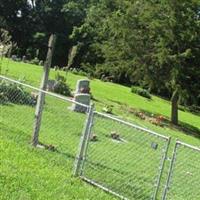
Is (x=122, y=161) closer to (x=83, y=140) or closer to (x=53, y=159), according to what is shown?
(x=53, y=159)

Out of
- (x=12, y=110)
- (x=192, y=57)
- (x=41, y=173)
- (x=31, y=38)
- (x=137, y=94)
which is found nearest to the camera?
(x=41, y=173)

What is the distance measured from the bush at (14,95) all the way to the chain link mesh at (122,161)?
8.38ft

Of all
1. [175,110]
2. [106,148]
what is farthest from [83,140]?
[175,110]

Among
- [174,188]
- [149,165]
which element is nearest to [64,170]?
[174,188]

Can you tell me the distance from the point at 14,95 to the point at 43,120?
3052mm

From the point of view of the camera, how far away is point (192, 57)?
34.9 m

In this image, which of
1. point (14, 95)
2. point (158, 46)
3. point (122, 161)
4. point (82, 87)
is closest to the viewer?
point (122, 161)

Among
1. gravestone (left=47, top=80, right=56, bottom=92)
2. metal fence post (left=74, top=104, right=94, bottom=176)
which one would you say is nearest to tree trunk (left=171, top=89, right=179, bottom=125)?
gravestone (left=47, top=80, right=56, bottom=92)

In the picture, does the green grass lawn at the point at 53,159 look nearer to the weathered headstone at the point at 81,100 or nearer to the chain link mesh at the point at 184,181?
the chain link mesh at the point at 184,181

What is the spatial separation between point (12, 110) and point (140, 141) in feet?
13.1

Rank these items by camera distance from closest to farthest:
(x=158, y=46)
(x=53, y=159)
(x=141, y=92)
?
(x=53, y=159) → (x=158, y=46) → (x=141, y=92)

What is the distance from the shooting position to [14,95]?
19859 millimetres

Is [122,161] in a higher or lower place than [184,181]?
higher

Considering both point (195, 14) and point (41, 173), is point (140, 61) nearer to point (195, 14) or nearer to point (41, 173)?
point (195, 14)
